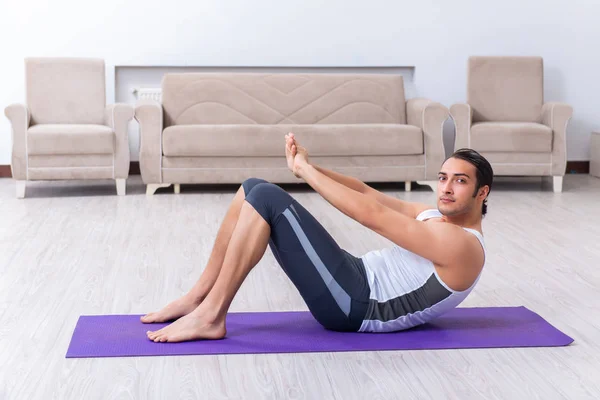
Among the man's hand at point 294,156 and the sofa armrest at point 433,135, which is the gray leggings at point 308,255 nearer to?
the man's hand at point 294,156

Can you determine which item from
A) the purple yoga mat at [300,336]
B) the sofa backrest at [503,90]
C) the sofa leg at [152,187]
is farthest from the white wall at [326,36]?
the purple yoga mat at [300,336]

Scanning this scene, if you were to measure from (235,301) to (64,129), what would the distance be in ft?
10.2

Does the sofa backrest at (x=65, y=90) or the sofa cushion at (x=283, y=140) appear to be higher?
the sofa backrest at (x=65, y=90)

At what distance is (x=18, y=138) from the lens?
5.86 meters

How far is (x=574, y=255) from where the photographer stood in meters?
4.15

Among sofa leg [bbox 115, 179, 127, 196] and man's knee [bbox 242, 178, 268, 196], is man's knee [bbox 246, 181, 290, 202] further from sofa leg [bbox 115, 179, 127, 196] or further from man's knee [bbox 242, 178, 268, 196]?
sofa leg [bbox 115, 179, 127, 196]

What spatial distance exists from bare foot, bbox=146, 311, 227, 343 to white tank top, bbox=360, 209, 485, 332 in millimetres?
469

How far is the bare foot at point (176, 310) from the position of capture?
113 inches

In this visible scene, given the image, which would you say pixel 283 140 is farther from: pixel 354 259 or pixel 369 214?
pixel 369 214

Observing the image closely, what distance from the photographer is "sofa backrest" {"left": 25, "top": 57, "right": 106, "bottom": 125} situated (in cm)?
638

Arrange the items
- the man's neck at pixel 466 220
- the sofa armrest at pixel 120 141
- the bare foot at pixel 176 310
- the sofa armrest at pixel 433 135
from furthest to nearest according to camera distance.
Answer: the sofa armrest at pixel 433 135, the sofa armrest at pixel 120 141, the bare foot at pixel 176 310, the man's neck at pixel 466 220

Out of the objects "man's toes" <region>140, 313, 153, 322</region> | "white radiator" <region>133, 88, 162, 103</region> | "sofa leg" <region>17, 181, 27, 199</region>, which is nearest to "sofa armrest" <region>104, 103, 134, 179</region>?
"sofa leg" <region>17, 181, 27, 199</region>

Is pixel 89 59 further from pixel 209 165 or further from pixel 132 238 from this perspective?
pixel 132 238

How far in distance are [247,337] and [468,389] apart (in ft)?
2.50
